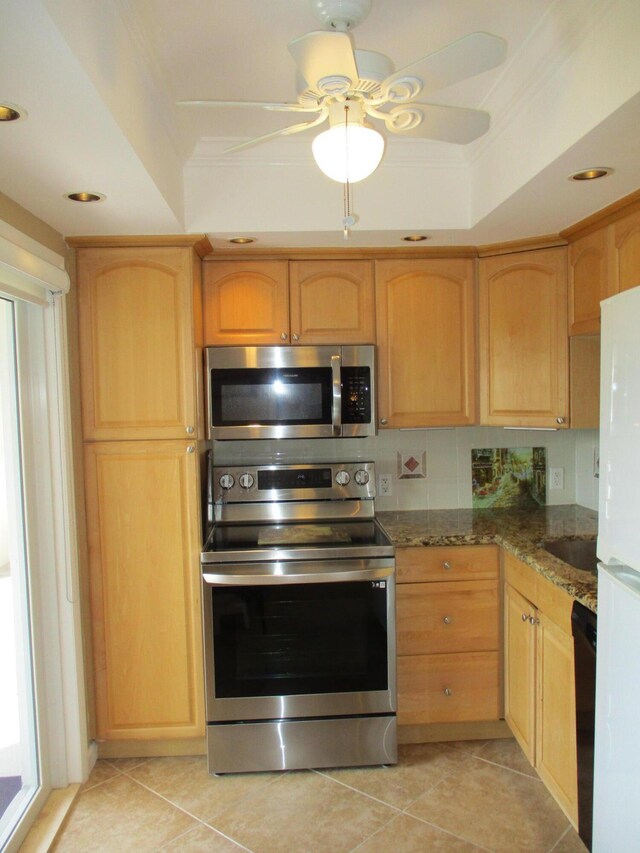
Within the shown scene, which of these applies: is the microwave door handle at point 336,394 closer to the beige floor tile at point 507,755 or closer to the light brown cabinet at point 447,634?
the light brown cabinet at point 447,634

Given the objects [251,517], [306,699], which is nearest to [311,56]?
[251,517]

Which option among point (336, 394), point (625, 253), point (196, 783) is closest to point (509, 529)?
point (336, 394)

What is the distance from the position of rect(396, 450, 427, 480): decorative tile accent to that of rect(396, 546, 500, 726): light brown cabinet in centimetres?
58

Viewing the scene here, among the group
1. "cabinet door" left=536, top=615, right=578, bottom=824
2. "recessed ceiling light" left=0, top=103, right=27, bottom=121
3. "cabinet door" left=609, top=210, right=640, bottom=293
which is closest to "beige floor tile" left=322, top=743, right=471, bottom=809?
"cabinet door" left=536, top=615, right=578, bottom=824

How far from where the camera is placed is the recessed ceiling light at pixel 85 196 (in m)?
1.82

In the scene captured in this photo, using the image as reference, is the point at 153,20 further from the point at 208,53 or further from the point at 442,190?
the point at 442,190

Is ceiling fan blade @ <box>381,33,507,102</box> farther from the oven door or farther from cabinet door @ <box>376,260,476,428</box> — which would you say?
the oven door

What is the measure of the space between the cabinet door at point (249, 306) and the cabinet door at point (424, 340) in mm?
448

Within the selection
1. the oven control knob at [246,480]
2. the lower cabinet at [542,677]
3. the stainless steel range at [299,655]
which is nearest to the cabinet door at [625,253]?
the lower cabinet at [542,677]

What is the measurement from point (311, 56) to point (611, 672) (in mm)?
1468

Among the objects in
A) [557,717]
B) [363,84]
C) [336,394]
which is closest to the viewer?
[363,84]

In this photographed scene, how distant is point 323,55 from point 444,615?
209cm

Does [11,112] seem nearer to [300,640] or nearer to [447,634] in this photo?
[300,640]

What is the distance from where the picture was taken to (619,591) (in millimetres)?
1327
